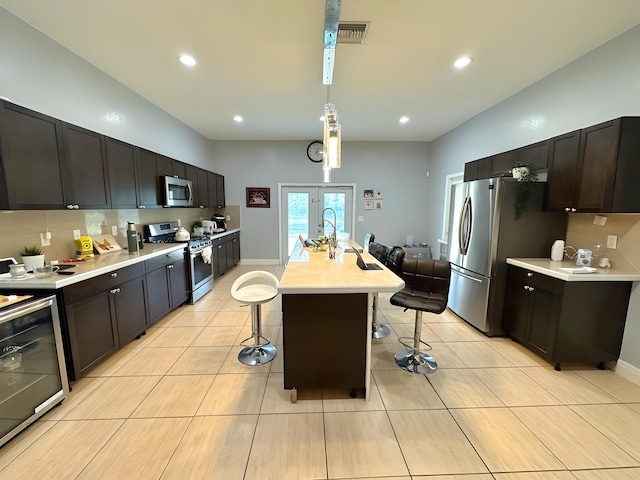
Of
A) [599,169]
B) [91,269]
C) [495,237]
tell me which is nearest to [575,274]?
[495,237]

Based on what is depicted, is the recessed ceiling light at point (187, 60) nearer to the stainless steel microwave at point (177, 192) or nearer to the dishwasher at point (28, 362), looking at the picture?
the stainless steel microwave at point (177, 192)

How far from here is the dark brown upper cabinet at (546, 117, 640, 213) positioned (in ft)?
6.61

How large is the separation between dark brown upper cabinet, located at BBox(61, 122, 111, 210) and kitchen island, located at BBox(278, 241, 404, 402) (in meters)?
2.09

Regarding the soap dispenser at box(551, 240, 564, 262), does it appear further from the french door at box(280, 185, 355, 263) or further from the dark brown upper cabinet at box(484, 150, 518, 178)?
the french door at box(280, 185, 355, 263)

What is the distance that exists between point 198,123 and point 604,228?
577cm

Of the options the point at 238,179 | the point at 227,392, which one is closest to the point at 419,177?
the point at 238,179

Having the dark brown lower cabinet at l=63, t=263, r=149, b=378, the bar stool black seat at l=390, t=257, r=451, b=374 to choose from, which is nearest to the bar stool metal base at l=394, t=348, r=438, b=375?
the bar stool black seat at l=390, t=257, r=451, b=374

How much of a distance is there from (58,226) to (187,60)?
2.07m

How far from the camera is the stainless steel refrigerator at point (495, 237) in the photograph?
2.77 meters

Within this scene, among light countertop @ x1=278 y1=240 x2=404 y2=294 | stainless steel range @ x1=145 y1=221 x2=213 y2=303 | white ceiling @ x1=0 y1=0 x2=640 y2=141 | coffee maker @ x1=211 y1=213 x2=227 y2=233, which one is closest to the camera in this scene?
light countertop @ x1=278 y1=240 x2=404 y2=294

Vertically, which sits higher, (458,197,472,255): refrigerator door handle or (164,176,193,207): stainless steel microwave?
(164,176,193,207): stainless steel microwave

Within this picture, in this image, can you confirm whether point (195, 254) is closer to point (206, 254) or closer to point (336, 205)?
point (206, 254)

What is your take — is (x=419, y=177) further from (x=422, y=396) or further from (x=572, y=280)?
(x=422, y=396)

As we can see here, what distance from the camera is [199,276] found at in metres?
3.99
